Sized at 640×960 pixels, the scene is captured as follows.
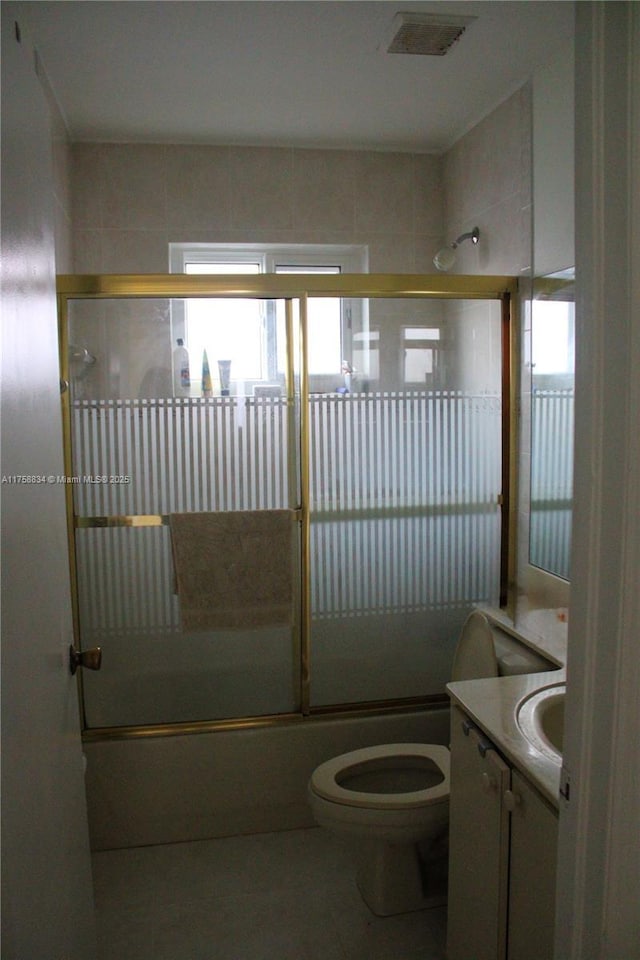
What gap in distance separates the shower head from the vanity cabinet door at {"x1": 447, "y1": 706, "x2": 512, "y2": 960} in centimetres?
155

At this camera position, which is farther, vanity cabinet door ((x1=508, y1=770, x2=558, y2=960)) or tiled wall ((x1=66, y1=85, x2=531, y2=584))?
tiled wall ((x1=66, y1=85, x2=531, y2=584))

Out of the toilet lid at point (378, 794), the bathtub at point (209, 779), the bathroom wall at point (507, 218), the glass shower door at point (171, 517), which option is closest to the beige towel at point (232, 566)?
the glass shower door at point (171, 517)

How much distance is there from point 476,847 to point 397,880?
57 centimetres

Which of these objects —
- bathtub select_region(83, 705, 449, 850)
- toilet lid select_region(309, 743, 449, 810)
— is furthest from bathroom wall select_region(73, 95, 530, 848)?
toilet lid select_region(309, 743, 449, 810)

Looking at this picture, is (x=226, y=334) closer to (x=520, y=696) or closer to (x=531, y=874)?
(x=520, y=696)

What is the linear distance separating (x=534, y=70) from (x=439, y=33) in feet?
1.31

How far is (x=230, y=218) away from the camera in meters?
2.68

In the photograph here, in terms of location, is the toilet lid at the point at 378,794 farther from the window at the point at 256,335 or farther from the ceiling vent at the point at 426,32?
the ceiling vent at the point at 426,32

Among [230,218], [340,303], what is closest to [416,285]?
[340,303]

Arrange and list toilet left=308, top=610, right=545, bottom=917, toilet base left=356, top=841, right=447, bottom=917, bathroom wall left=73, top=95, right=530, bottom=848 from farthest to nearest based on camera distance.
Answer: bathroom wall left=73, top=95, right=530, bottom=848 < toilet base left=356, top=841, right=447, bottom=917 < toilet left=308, top=610, right=545, bottom=917

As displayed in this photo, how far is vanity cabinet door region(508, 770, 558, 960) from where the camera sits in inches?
45.2

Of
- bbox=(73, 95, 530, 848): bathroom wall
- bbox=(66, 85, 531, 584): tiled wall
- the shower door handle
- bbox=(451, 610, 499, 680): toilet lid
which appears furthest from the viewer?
bbox=(66, 85, 531, 584): tiled wall

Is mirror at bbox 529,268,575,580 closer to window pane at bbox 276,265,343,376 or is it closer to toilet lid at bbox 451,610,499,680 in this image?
toilet lid at bbox 451,610,499,680

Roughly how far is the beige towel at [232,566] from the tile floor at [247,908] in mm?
710
